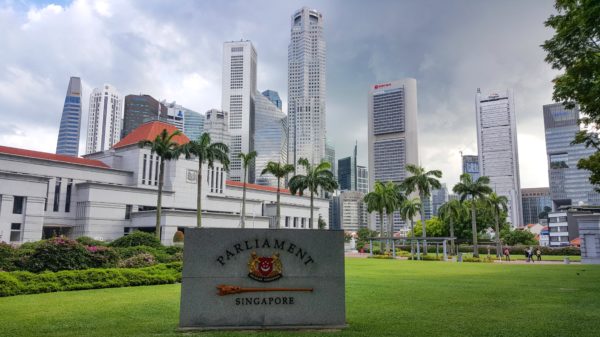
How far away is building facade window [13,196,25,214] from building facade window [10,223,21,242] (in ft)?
4.42

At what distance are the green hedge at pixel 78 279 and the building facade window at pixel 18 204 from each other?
33812mm

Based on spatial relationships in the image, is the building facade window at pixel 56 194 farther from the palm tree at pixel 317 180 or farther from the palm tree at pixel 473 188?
the palm tree at pixel 473 188

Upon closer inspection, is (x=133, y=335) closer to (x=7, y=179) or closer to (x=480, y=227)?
(x=7, y=179)

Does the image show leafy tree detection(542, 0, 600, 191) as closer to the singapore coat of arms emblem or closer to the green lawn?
the green lawn

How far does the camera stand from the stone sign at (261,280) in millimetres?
9211

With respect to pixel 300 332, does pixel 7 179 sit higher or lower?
higher

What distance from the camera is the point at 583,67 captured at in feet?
55.0

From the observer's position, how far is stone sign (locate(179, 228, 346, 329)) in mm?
9211

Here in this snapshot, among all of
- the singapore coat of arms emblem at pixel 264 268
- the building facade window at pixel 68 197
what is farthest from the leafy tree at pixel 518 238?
the singapore coat of arms emblem at pixel 264 268

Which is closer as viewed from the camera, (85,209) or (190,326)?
(190,326)

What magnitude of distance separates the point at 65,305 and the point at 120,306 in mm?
1662

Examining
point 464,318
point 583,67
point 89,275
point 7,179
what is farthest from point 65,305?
point 7,179

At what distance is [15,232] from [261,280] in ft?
151

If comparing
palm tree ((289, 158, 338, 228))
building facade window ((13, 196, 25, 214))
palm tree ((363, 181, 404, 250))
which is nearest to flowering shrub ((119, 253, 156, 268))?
building facade window ((13, 196, 25, 214))
